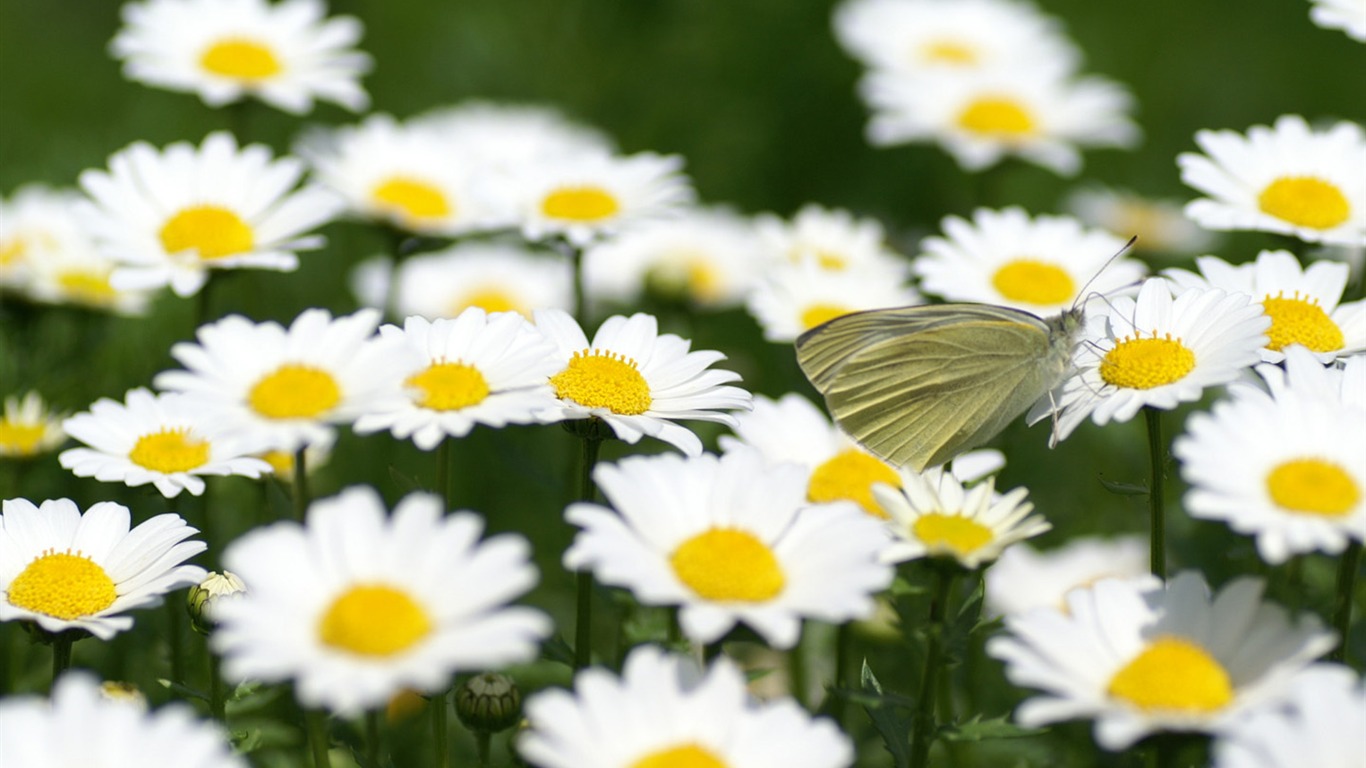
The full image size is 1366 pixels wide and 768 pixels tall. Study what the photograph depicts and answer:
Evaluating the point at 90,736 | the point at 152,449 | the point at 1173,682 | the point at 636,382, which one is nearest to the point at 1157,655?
the point at 1173,682

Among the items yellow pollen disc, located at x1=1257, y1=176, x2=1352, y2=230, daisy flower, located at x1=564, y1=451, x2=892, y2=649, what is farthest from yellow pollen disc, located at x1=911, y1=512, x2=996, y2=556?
yellow pollen disc, located at x1=1257, y1=176, x2=1352, y2=230

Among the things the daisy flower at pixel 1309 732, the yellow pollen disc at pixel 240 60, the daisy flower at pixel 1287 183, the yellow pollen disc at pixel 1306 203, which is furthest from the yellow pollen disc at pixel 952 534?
the yellow pollen disc at pixel 240 60

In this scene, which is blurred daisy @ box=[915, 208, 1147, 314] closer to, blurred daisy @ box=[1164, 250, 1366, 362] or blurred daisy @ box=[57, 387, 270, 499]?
blurred daisy @ box=[1164, 250, 1366, 362]

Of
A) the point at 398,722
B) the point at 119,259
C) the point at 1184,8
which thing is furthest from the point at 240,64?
the point at 1184,8

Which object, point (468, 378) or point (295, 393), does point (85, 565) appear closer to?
point (295, 393)

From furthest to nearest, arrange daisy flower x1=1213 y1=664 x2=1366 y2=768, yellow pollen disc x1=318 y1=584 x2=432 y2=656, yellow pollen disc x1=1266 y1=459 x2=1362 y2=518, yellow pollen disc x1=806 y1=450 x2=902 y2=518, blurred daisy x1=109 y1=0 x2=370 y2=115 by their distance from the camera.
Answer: blurred daisy x1=109 y1=0 x2=370 y2=115 < yellow pollen disc x1=806 y1=450 x2=902 y2=518 < yellow pollen disc x1=1266 y1=459 x2=1362 y2=518 < yellow pollen disc x1=318 y1=584 x2=432 y2=656 < daisy flower x1=1213 y1=664 x2=1366 y2=768

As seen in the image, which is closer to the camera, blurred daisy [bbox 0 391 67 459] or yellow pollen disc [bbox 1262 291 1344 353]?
yellow pollen disc [bbox 1262 291 1344 353]
